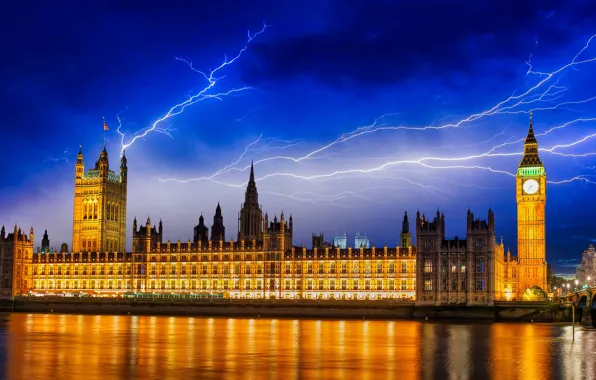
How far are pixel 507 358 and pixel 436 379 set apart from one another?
1474 centimetres

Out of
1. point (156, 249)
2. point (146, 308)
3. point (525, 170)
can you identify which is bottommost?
point (146, 308)

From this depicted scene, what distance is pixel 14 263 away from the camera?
573 feet

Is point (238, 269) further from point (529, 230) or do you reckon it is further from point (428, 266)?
point (529, 230)

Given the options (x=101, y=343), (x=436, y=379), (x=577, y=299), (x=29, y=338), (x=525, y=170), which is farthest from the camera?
(x=525, y=170)

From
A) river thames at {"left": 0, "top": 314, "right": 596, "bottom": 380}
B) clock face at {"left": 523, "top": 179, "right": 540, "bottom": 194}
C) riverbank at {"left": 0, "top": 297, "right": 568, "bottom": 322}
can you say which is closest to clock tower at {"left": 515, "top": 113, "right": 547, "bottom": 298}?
clock face at {"left": 523, "top": 179, "right": 540, "bottom": 194}

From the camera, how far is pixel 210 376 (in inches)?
1849

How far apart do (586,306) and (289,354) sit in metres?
64.6

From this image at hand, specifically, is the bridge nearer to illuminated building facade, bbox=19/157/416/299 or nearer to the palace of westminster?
the palace of westminster

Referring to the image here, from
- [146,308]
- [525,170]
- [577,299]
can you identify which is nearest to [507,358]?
[577,299]

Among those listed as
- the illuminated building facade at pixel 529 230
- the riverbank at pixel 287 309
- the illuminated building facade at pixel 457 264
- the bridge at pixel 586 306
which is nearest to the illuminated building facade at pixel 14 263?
the riverbank at pixel 287 309

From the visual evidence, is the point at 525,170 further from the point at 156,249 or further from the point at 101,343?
the point at 101,343

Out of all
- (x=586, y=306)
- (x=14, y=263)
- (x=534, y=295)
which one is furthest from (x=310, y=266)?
(x=14, y=263)

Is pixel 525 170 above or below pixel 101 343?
above

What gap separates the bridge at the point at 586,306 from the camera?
108062 mm
